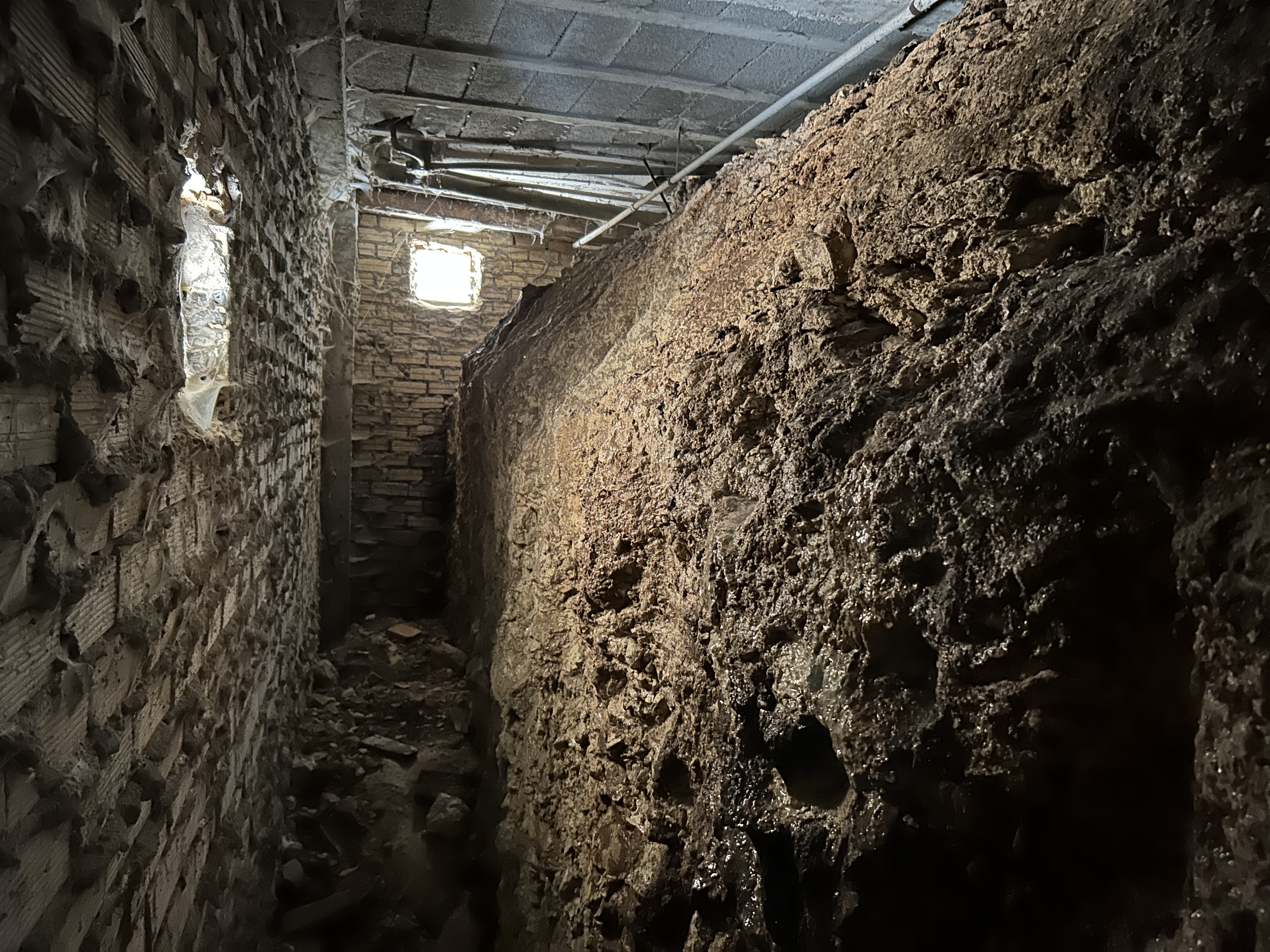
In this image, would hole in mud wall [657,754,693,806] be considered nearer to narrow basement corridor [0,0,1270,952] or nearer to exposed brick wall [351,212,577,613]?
narrow basement corridor [0,0,1270,952]

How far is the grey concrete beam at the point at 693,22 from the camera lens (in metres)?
2.96

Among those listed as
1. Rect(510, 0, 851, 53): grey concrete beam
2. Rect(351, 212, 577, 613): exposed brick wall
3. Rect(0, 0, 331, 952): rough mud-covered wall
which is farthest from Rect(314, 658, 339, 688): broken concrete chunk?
Rect(510, 0, 851, 53): grey concrete beam

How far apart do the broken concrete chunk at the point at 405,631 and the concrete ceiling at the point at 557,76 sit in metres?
3.15

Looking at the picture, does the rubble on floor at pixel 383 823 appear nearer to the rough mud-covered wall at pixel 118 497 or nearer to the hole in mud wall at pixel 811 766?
the rough mud-covered wall at pixel 118 497

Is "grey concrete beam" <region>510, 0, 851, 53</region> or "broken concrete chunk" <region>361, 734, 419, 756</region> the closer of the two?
"grey concrete beam" <region>510, 0, 851, 53</region>

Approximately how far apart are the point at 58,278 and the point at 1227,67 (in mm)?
1530

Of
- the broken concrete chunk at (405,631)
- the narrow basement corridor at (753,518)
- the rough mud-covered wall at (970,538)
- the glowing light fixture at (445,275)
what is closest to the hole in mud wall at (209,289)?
the narrow basement corridor at (753,518)

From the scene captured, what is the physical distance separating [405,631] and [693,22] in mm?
4394

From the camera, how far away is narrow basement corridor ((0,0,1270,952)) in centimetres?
86

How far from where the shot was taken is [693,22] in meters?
3.09

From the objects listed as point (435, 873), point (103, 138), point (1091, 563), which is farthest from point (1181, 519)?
point (435, 873)

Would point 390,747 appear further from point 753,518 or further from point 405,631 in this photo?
point 753,518

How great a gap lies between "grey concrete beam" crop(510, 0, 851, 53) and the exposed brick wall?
11.9 ft

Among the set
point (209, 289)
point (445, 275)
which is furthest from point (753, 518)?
point (445, 275)
